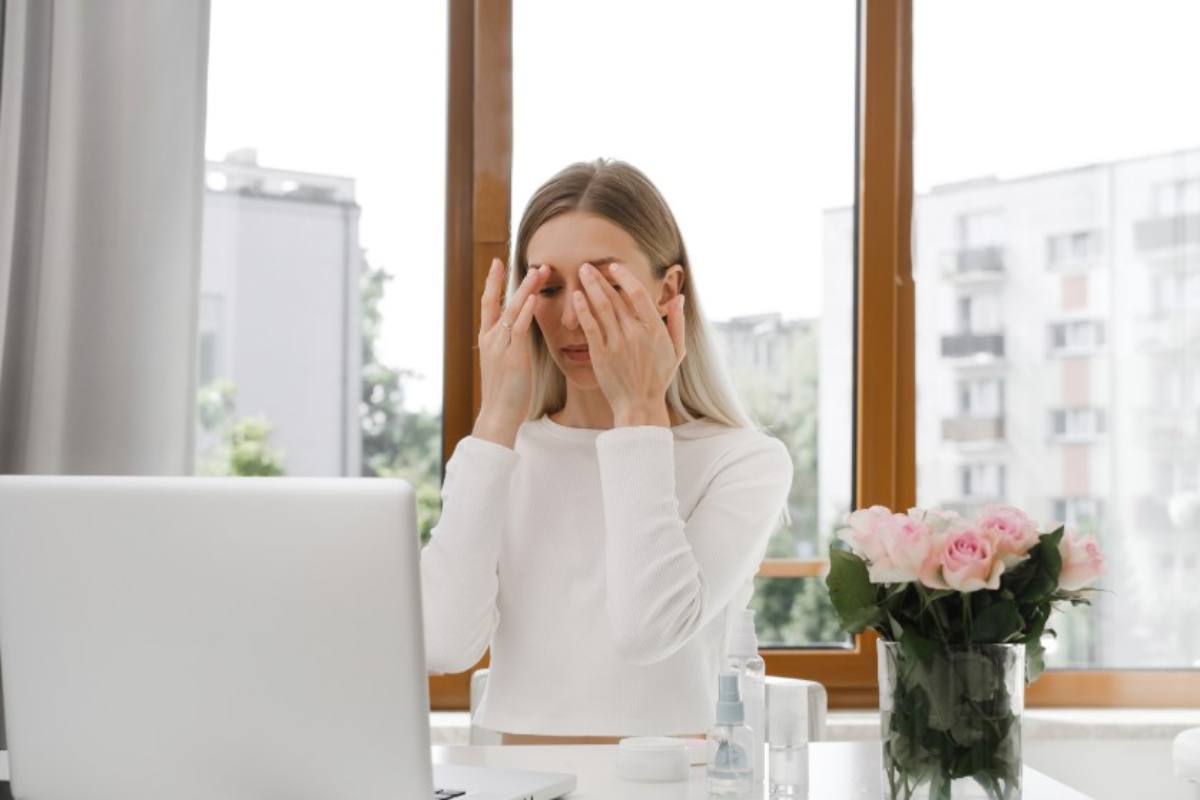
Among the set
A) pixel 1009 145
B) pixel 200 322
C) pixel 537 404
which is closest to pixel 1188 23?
pixel 1009 145

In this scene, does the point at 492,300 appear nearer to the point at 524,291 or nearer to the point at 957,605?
the point at 524,291

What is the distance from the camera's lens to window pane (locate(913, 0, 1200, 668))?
8.02 ft

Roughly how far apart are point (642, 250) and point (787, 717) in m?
0.74

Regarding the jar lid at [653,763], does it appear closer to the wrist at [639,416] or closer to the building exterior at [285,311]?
the wrist at [639,416]

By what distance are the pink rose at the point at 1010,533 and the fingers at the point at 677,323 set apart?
2.36 ft

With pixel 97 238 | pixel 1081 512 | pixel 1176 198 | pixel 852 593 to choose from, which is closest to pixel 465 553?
pixel 852 593

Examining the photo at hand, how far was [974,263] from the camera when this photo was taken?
2.49 m

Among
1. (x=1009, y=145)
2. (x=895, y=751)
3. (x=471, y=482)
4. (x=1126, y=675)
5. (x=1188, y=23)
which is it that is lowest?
(x=1126, y=675)

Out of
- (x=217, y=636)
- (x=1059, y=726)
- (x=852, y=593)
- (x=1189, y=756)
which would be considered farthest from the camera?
(x=1059, y=726)

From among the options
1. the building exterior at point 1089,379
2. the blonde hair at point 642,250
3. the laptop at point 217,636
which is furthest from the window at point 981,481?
the laptop at point 217,636

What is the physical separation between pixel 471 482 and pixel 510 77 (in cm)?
112

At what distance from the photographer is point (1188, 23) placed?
249 cm

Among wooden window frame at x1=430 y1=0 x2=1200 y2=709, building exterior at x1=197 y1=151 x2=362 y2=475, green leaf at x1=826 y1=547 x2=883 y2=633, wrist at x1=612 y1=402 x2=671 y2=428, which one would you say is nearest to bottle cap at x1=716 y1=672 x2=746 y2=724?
green leaf at x1=826 y1=547 x2=883 y2=633

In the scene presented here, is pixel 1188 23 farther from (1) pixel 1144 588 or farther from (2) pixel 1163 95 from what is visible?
(1) pixel 1144 588
